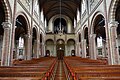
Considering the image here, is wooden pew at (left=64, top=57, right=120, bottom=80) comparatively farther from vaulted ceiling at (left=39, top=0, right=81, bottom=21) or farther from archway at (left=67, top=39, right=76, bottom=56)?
archway at (left=67, top=39, right=76, bottom=56)

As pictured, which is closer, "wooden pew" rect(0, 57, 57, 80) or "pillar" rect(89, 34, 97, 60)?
"wooden pew" rect(0, 57, 57, 80)

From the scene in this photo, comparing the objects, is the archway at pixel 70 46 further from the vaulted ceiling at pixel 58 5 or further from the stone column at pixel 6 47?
the stone column at pixel 6 47

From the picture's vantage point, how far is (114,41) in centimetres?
1133

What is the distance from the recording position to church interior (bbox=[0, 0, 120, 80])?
626 centimetres

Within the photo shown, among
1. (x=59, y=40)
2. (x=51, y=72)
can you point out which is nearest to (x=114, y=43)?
(x=51, y=72)

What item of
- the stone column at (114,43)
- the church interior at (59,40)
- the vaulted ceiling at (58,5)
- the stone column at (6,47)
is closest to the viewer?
the church interior at (59,40)

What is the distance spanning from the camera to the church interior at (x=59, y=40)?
626cm

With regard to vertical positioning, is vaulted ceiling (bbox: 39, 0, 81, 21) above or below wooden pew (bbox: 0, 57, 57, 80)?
above

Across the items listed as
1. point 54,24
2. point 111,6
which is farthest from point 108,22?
point 54,24

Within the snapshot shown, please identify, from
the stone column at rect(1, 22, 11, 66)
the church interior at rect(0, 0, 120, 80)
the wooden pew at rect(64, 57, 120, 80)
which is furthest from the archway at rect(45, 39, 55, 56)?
the wooden pew at rect(64, 57, 120, 80)

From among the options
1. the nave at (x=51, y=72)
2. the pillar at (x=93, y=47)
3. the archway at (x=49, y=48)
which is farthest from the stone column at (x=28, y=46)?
the archway at (x=49, y=48)

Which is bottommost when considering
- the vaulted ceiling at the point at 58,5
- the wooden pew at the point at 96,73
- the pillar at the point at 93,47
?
the wooden pew at the point at 96,73

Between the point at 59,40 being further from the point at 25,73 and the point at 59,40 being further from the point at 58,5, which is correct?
the point at 25,73

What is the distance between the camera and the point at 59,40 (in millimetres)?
31844
